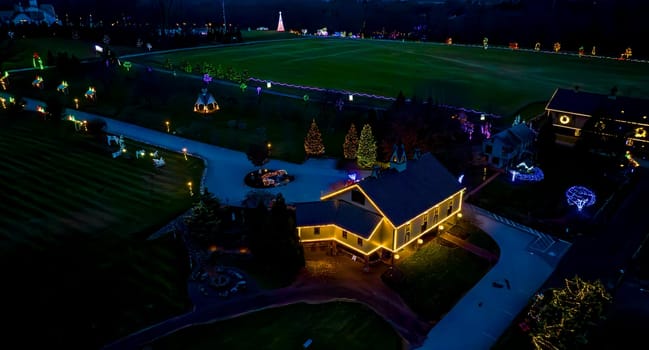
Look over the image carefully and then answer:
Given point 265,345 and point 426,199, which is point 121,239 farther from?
point 426,199

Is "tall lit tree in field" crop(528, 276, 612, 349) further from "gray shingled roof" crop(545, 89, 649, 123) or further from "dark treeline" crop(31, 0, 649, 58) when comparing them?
"dark treeline" crop(31, 0, 649, 58)

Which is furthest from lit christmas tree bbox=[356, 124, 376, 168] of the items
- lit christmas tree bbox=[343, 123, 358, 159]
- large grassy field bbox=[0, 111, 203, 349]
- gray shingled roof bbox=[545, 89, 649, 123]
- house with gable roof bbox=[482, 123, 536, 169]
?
gray shingled roof bbox=[545, 89, 649, 123]

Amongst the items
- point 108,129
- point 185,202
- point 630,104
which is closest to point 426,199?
point 185,202

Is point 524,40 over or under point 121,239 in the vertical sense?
over

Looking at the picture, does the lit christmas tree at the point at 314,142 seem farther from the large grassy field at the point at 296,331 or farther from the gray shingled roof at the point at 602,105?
the gray shingled roof at the point at 602,105

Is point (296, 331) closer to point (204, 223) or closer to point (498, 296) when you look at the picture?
point (204, 223)

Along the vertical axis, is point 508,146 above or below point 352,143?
above

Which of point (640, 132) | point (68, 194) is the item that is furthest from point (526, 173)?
point (68, 194)
